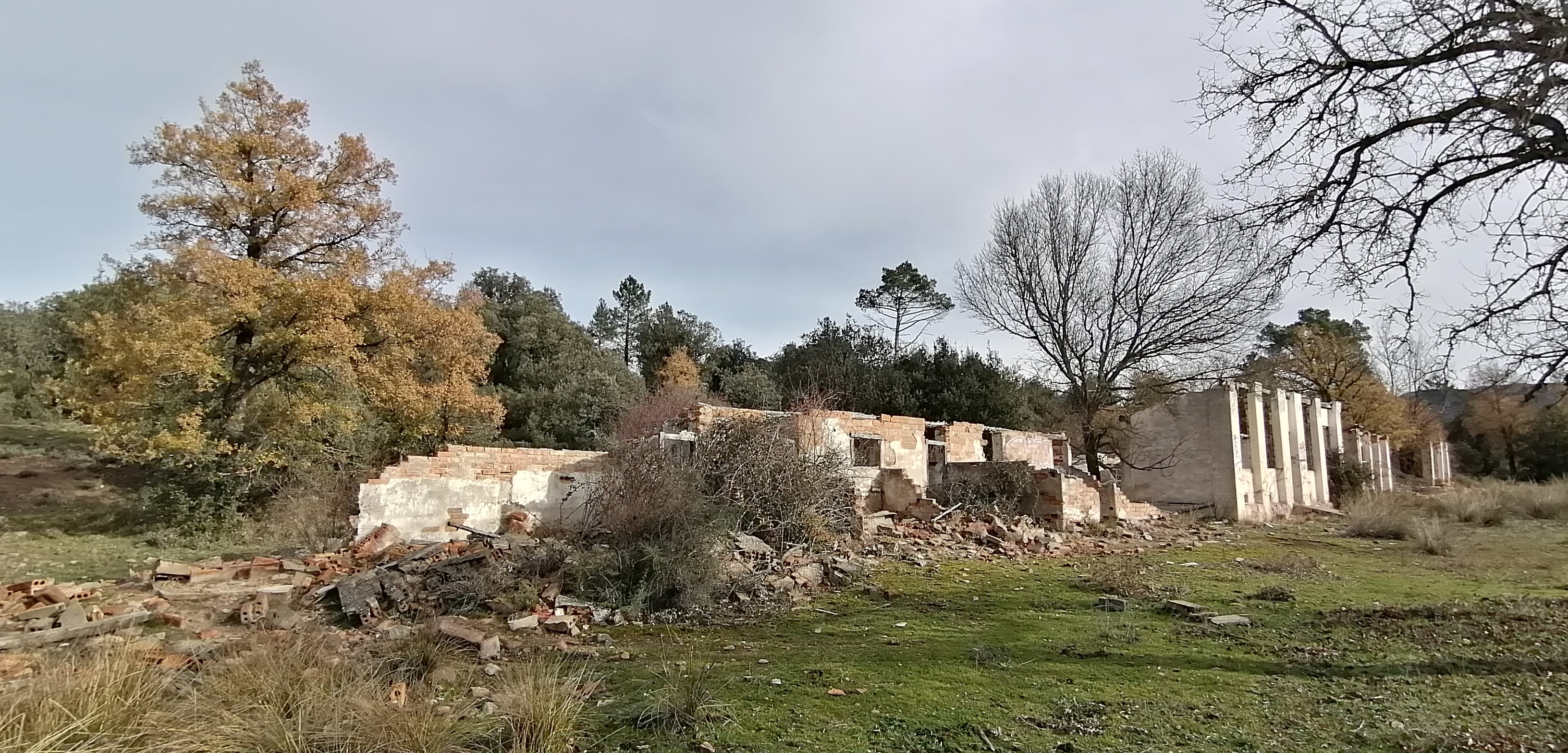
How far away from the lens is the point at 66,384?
1562cm

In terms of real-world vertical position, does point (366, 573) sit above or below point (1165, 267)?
below

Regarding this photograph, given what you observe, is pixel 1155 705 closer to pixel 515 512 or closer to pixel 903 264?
pixel 515 512

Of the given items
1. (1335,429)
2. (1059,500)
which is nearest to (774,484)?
(1059,500)

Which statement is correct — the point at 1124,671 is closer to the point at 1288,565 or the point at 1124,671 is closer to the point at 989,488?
the point at 1288,565

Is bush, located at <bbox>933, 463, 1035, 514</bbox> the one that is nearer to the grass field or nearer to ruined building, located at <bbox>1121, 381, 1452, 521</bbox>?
the grass field

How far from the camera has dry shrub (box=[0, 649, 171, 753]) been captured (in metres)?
3.25

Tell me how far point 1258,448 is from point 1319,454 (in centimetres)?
748

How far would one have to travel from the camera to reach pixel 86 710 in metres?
3.56

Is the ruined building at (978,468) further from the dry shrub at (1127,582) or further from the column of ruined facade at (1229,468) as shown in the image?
the dry shrub at (1127,582)

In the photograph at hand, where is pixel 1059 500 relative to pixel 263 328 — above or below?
below

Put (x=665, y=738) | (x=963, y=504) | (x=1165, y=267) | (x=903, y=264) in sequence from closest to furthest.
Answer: (x=665, y=738) < (x=963, y=504) < (x=1165, y=267) < (x=903, y=264)

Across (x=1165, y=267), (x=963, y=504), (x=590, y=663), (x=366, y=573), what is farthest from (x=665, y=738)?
(x=1165, y=267)

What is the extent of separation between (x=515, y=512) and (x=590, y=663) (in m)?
8.49

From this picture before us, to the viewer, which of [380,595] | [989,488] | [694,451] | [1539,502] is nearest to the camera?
[380,595]
